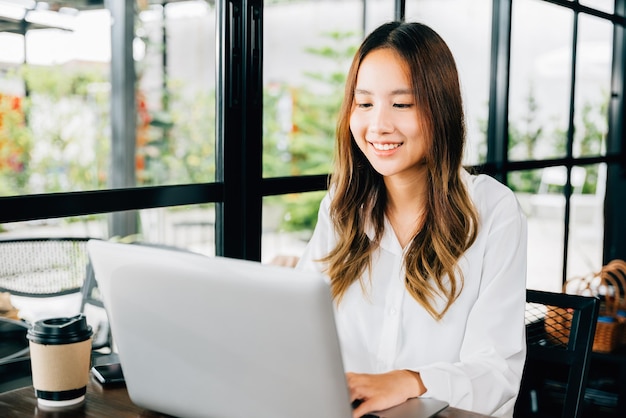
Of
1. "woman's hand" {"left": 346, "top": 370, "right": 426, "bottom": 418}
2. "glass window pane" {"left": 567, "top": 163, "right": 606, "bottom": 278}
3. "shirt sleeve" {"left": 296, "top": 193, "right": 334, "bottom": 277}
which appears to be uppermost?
"shirt sleeve" {"left": 296, "top": 193, "right": 334, "bottom": 277}

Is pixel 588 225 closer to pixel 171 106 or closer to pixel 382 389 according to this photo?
pixel 171 106

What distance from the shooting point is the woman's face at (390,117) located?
58.9 inches

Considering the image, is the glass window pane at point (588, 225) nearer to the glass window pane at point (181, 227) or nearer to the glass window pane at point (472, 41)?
the glass window pane at point (472, 41)

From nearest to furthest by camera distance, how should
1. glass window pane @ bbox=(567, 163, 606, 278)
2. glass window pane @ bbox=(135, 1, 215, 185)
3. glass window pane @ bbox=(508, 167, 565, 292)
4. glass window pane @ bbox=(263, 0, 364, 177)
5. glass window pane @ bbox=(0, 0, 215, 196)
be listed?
glass window pane @ bbox=(0, 0, 215, 196) → glass window pane @ bbox=(508, 167, 565, 292) → glass window pane @ bbox=(567, 163, 606, 278) → glass window pane @ bbox=(135, 1, 215, 185) → glass window pane @ bbox=(263, 0, 364, 177)

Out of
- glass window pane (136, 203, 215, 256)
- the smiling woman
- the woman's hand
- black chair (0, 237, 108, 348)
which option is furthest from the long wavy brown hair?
black chair (0, 237, 108, 348)

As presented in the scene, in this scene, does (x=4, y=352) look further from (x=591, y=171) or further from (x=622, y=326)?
(x=591, y=171)

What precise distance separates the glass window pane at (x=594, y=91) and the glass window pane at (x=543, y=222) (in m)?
0.25

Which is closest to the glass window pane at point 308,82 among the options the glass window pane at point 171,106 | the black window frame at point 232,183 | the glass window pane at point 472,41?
the glass window pane at point 472,41

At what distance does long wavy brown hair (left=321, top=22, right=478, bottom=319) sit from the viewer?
1.50 metres

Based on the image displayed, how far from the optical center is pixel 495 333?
1393 mm

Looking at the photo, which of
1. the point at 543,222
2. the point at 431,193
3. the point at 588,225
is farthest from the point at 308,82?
the point at 431,193

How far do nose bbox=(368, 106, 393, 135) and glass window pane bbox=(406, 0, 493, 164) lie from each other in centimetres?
107

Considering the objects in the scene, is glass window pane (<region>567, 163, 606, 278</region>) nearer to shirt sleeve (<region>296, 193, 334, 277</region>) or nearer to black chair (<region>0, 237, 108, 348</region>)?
shirt sleeve (<region>296, 193, 334, 277</region>)

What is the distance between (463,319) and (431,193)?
0.26 metres
